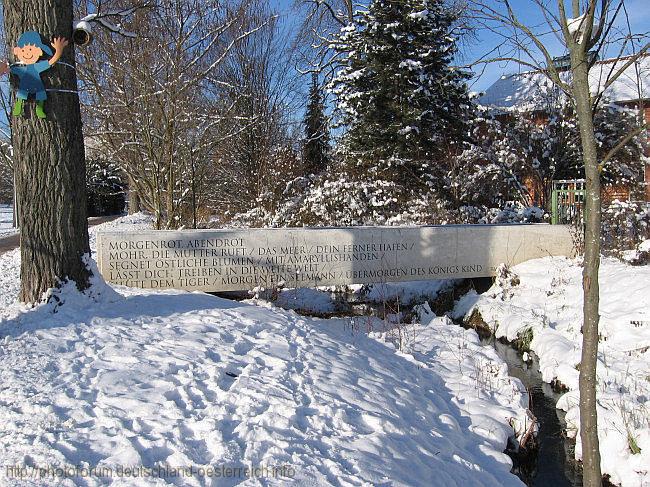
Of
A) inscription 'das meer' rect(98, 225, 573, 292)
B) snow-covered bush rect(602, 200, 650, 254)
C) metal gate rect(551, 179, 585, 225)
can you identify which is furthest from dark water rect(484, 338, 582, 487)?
Answer: metal gate rect(551, 179, 585, 225)

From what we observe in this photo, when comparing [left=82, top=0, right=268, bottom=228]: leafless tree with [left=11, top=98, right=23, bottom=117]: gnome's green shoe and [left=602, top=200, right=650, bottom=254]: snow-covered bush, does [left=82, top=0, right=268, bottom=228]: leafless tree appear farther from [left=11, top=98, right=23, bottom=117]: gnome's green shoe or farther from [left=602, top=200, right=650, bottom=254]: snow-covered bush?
[left=602, top=200, right=650, bottom=254]: snow-covered bush

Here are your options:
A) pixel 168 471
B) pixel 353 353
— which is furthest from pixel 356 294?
pixel 168 471

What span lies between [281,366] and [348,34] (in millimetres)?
14677

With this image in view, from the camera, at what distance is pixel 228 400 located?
143 inches

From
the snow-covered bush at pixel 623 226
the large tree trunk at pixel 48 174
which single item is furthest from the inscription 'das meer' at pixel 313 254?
the large tree trunk at pixel 48 174

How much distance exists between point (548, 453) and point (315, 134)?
17734mm

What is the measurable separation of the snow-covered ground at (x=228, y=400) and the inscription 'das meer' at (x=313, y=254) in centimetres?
210

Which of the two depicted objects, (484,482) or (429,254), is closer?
(484,482)

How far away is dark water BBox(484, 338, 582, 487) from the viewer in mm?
4398

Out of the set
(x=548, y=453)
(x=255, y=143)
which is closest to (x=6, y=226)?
(x=255, y=143)

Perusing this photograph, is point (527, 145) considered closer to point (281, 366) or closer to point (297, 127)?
point (297, 127)

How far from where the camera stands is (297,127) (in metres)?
21.3

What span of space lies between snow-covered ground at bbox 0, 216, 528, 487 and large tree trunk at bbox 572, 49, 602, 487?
35.0 inches

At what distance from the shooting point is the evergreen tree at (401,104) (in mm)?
15945
